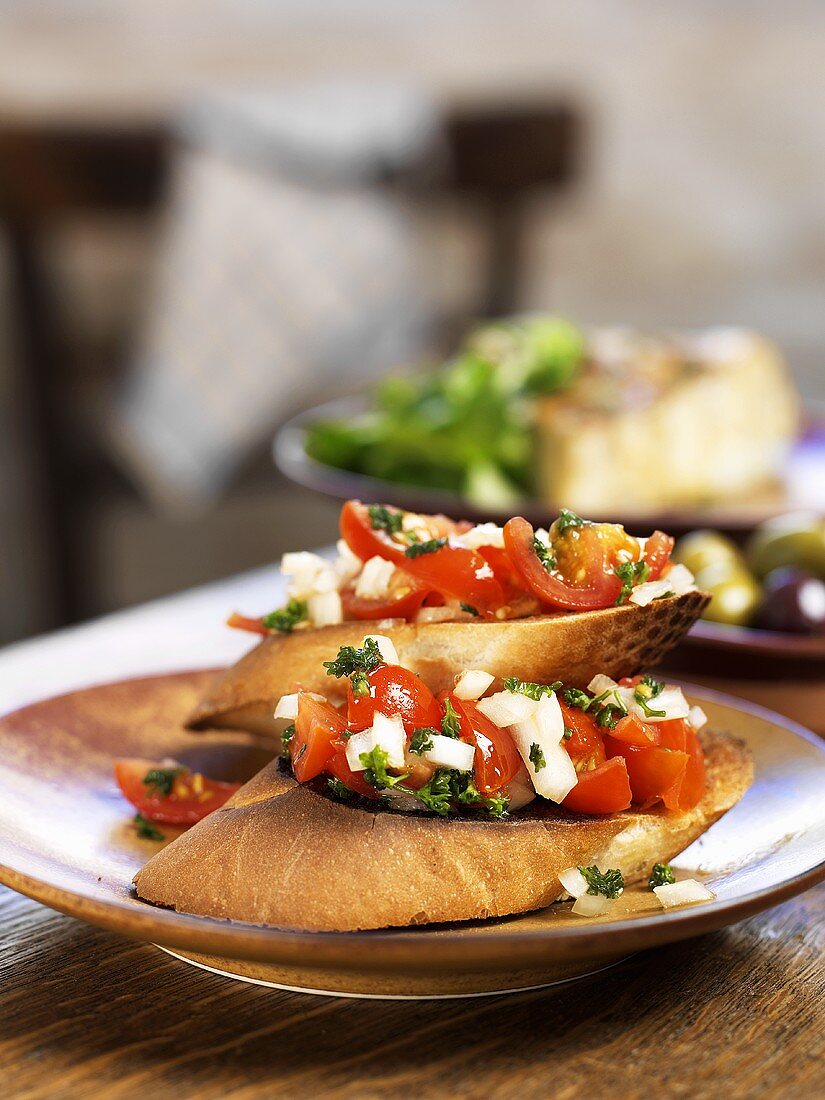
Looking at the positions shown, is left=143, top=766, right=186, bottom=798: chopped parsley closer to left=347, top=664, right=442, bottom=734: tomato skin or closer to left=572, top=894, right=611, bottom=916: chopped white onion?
left=347, top=664, right=442, bottom=734: tomato skin

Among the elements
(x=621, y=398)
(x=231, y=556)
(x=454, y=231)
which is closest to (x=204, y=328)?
(x=231, y=556)

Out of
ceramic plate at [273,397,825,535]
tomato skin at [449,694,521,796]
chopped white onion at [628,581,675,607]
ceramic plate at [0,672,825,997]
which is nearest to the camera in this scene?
ceramic plate at [0,672,825,997]

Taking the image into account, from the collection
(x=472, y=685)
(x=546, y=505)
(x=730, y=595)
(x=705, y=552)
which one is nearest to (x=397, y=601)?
(x=472, y=685)

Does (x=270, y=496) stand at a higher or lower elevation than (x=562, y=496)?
lower

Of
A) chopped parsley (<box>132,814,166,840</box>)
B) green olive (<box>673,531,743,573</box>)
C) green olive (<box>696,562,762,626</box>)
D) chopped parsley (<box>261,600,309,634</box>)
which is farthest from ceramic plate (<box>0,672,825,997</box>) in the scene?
green olive (<box>673,531,743,573</box>)

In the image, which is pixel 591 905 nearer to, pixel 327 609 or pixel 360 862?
pixel 360 862

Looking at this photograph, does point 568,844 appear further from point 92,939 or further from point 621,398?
point 621,398
